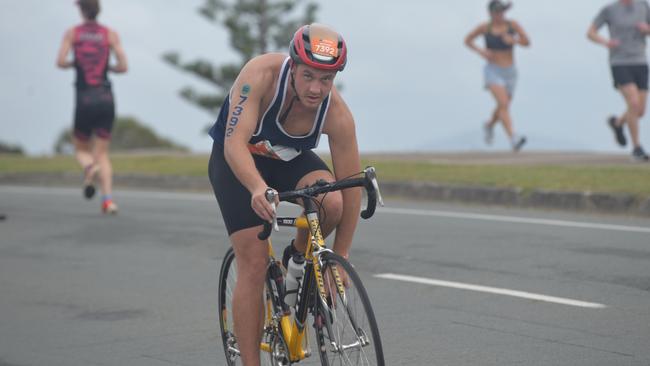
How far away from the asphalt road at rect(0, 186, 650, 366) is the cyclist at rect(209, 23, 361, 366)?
120 centimetres

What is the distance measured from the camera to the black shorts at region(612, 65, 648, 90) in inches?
634

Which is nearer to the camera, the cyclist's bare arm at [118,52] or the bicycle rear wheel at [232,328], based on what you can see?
the bicycle rear wheel at [232,328]

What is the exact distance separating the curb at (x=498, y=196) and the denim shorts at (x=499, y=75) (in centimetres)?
386

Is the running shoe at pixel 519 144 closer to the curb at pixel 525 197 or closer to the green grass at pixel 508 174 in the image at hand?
the green grass at pixel 508 174

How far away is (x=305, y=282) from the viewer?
5324 mm

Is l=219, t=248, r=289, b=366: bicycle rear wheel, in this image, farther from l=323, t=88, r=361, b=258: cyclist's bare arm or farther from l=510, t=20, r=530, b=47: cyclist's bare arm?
l=510, t=20, r=530, b=47: cyclist's bare arm

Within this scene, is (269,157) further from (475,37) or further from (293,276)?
(475,37)

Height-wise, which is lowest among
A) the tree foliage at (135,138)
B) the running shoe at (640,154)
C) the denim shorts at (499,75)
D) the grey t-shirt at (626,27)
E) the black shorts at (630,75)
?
the tree foliage at (135,138)

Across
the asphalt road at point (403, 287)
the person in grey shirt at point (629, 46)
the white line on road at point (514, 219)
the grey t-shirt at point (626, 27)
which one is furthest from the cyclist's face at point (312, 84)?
the grey t-shirt at point (626, 27)

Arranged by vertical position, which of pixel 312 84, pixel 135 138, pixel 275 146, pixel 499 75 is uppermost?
pixel 312 84

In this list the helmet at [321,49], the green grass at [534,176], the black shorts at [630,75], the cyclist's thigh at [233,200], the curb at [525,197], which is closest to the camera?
the helmet at [321,49]

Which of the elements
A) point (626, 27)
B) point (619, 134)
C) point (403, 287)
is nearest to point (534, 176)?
point (626, 27)

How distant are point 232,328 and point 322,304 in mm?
1242

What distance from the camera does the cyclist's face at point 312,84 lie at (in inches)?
207
